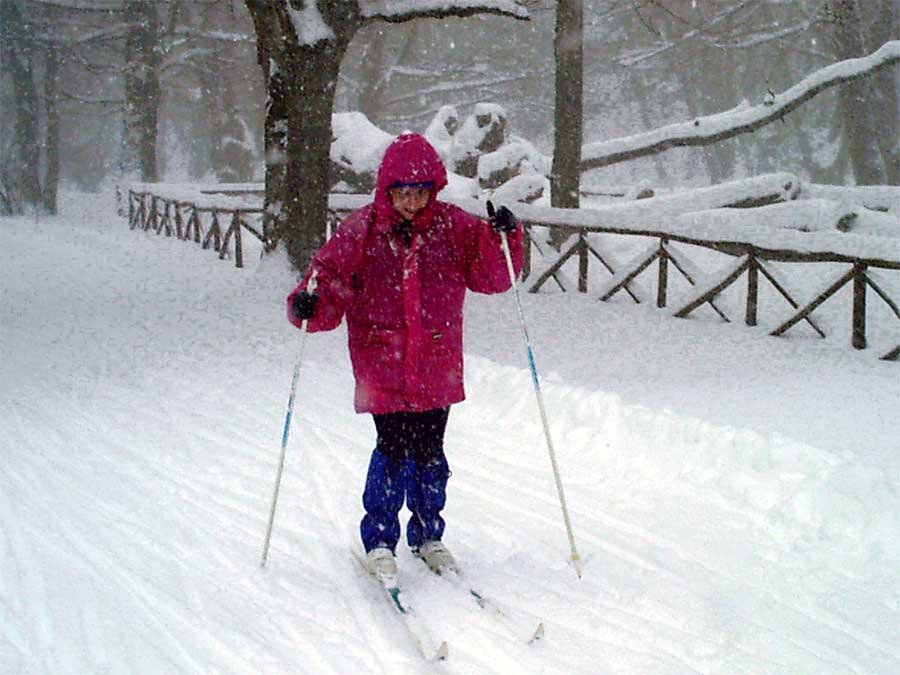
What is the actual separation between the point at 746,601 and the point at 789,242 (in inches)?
269

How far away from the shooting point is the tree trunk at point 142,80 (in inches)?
A: 1176

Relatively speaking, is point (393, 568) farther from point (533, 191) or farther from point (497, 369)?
point (533, 191)

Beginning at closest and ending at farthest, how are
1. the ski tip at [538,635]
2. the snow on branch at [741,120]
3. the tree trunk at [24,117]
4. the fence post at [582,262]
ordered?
the ski tip at [538,635] → the fence post at [582,262] → the snow on branch at [741,120] → the tree trunk at [24,117]

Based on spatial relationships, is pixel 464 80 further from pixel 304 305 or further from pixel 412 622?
pixel 412 622

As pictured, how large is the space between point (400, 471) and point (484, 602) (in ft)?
2.48

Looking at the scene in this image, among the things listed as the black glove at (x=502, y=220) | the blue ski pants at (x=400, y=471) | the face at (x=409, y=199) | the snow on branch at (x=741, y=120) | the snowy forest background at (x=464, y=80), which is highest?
the snowy forest background at (x=464, y=80)

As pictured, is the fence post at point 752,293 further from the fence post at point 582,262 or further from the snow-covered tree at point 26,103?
the snow-covered tree at point 26,103

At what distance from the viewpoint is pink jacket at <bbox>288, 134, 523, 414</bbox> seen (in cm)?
469

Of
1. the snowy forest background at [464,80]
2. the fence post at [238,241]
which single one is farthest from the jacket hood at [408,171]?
the snowy forest background at [464,80]

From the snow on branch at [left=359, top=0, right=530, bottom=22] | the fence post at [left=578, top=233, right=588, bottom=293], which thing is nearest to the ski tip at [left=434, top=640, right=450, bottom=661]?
the fence post at [left=578, top=233, right=588, bottom=293]

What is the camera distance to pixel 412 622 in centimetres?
428

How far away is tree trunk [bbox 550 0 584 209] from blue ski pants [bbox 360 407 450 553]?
451 inches

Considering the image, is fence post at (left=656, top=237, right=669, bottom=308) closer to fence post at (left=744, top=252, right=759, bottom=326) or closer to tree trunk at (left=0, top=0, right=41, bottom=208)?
fence post at (left=744, top=252, right=759, bottom=326)

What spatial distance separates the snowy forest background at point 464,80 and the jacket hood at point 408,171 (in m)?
16.6
